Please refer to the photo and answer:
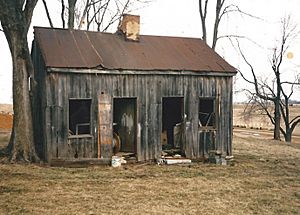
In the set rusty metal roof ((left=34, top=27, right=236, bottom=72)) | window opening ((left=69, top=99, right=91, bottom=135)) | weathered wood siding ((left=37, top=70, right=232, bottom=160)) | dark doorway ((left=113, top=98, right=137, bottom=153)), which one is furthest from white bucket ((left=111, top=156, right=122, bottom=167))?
rusty metal roof ((left=34, top=27, right=236, bottom=72))

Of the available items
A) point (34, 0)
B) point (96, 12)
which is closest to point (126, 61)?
point (34, 0)

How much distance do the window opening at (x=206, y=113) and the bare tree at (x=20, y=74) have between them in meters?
→ 7.51

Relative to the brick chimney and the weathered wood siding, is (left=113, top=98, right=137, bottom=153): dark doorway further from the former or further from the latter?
the brick chimney

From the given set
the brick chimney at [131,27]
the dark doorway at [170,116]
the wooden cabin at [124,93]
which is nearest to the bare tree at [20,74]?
the wooden cabin at [124,93]

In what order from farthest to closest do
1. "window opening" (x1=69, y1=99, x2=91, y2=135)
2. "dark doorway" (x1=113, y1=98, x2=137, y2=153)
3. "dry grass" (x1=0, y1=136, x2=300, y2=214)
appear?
1. "window opening" (x1=69, y1=99, x2=91, y2=135)
2. "dark doorway" (x1=113, y1=98, x2=137, y2=153)
3. "dry grass" (x1=0, y1=136, x2=300, y2=214)

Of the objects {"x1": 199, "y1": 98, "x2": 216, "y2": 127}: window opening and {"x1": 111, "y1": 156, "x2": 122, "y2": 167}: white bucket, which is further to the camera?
{"x1": 199, "y1": 98, "x2": 216, "y2": 127}: window opening

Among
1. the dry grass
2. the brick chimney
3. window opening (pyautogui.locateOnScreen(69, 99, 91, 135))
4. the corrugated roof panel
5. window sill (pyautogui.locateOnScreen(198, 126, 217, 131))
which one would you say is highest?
the brick chimney

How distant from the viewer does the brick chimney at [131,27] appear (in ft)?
55.4

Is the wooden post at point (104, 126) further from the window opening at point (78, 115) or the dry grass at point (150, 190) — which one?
the window opening at point (78, 115)

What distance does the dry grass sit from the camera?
360 inches

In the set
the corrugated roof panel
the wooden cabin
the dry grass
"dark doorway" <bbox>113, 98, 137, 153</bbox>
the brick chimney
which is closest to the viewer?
the dry grass

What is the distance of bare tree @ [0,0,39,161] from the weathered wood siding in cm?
63

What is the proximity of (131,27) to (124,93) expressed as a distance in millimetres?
3816

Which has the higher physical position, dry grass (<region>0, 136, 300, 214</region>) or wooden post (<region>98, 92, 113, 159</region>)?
wooden post (<region>98, 92, 113, 159</region>)
